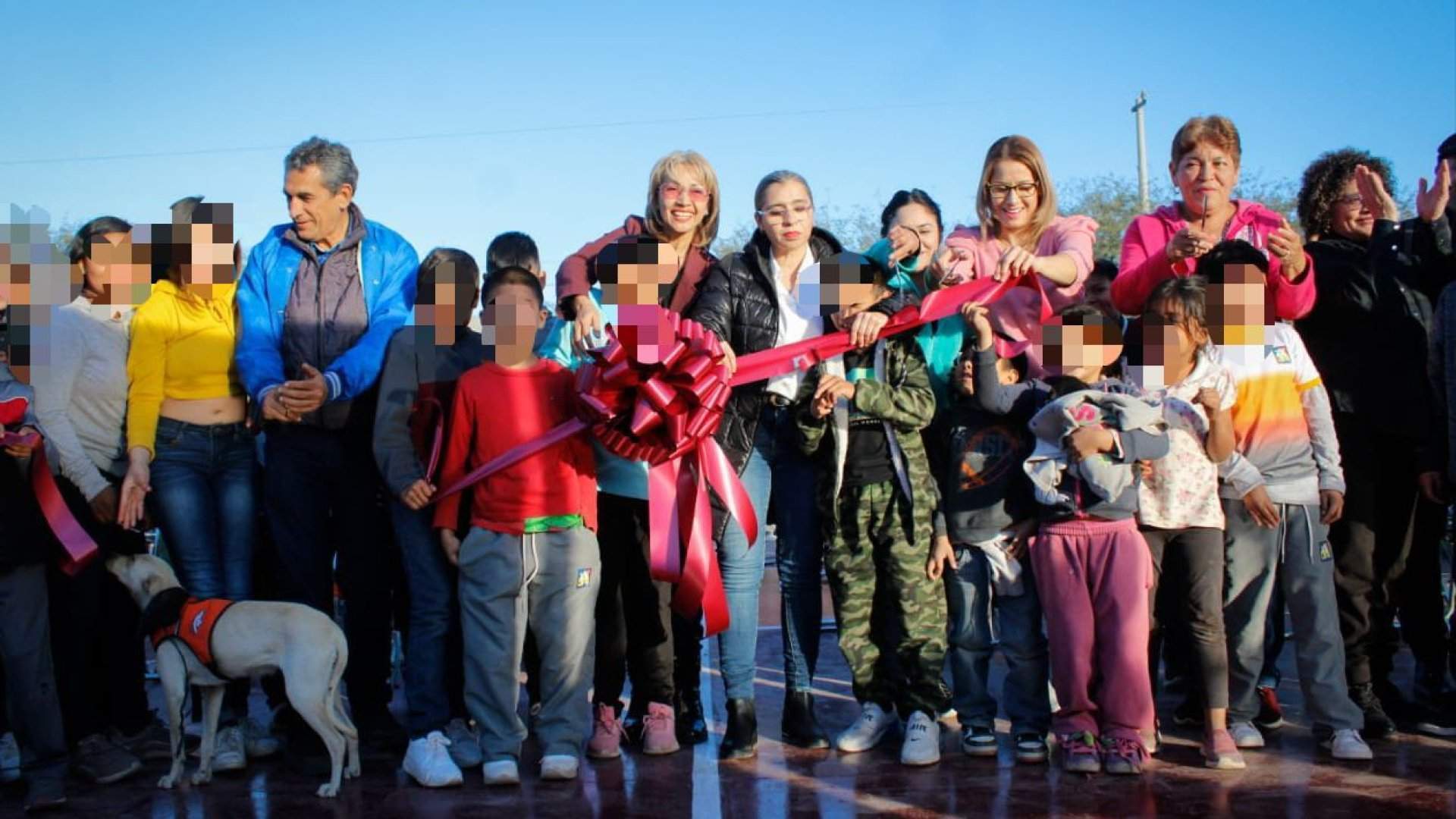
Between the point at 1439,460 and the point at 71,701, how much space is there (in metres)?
5.35

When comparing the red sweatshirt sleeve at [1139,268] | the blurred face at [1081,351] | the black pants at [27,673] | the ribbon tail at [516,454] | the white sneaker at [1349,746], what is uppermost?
the red sweatshirt sleeve at [1139,268]

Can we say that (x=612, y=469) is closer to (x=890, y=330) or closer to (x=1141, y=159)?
(x=890, y=330)

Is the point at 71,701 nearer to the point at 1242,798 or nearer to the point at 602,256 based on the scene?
the point at 602,256

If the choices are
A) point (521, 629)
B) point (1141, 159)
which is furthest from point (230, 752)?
point (1141, 159)

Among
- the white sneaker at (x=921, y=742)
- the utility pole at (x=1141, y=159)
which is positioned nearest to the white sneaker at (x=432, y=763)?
the white sneaker at (x=921, y=742)

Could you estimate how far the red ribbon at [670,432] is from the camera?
15.1 feet

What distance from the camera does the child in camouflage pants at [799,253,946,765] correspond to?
4891 mm

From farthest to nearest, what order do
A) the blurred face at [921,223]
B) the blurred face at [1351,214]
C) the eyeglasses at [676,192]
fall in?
the blurred face at [1351,214] → the blurred face at [921,223] → the eyeglasses at [676,192]

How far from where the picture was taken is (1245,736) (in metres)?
4.93

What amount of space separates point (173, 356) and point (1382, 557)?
4.91m

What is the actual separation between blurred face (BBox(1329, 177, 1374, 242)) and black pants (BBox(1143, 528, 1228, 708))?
1717 millimetres

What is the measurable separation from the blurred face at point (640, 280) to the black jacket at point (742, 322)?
0.20 metres

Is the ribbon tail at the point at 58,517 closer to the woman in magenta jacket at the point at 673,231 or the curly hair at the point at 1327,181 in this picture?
the woman in magenta jacket at the point at 673,231

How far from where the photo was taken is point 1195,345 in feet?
16.0
